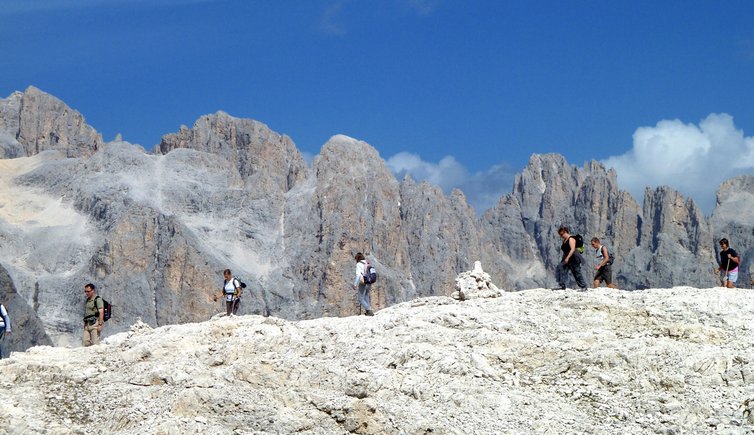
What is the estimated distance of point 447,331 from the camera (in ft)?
78.9

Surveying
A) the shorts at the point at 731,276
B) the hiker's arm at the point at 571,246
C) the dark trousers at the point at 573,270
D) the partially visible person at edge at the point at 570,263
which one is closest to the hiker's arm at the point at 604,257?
the partially visible person at edge at the point at 570,263

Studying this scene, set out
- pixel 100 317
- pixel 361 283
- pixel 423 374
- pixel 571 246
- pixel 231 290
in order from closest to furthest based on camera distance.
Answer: pixel 423 374, pixel 100 317, pixel 571 246, pixel 361 283, pixel 231 290

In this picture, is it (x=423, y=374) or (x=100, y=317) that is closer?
(x=423, y=374)

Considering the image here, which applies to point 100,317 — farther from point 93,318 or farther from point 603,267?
point 603,267

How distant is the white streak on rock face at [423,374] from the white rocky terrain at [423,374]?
0.04 metres

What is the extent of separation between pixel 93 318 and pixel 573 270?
11.7 m

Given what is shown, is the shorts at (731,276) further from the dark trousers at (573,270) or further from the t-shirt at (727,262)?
the dark trousers at (573,270)

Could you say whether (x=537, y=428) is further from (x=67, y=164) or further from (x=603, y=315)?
(x=67, y=164)

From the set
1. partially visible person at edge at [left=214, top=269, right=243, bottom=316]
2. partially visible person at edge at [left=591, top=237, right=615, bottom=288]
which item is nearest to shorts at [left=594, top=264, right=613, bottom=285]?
partially visible person at edge at [left=591, top=237, right=615, bottom=288]

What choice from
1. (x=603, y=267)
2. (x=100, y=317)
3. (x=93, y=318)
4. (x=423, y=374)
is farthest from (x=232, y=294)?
(x=603, y=267)

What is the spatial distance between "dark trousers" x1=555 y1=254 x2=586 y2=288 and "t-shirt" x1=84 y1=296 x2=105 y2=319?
11.1m

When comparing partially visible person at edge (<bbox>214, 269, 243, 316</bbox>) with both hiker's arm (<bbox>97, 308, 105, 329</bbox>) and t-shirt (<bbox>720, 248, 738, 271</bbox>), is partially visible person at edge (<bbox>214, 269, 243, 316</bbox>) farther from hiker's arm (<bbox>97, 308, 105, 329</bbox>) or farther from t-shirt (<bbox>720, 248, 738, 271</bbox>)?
t-shirt (<bbox>720, 248, 738, 271</bbox>)

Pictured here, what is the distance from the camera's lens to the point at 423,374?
21.5 m

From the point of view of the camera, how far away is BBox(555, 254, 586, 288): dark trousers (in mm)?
27859
